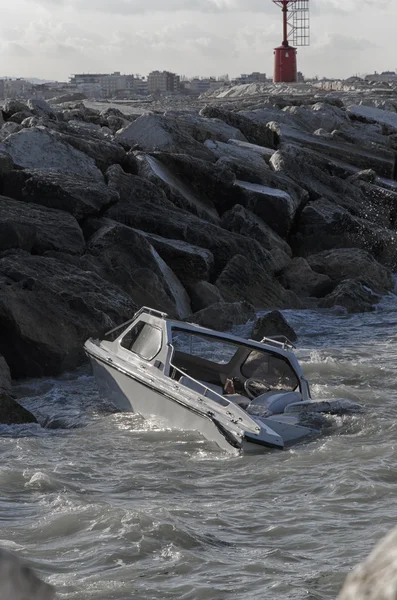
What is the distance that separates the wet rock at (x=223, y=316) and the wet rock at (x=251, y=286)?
1.06 m

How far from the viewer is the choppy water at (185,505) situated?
6812 millimetres

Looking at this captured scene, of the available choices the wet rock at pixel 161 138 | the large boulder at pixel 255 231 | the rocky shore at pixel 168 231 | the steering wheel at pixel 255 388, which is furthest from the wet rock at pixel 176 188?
the steering wheel at pixel 255 388

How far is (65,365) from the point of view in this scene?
1409 cm

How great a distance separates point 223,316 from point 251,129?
1654 centimetres

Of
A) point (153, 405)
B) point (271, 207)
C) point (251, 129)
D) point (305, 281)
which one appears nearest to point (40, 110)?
point (251, 129)

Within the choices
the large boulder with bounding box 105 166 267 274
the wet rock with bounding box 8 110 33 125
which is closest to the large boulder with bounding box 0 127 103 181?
the large boulder with bounding box 105 166 267 274

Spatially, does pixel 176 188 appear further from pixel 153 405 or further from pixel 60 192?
pixel 153 405

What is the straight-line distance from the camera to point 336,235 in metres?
23.8

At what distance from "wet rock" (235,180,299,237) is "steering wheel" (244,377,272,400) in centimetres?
1170

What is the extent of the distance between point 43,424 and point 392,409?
4.39 m

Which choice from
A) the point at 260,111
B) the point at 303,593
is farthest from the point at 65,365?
the point at 260,111

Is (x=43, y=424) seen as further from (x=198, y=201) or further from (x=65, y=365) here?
(x=198, y=201)

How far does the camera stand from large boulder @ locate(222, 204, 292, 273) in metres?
21.8

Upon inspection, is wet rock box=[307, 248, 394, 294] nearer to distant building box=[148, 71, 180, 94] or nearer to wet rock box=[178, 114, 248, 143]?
wet rock box=[178, 114, 248, 143]
